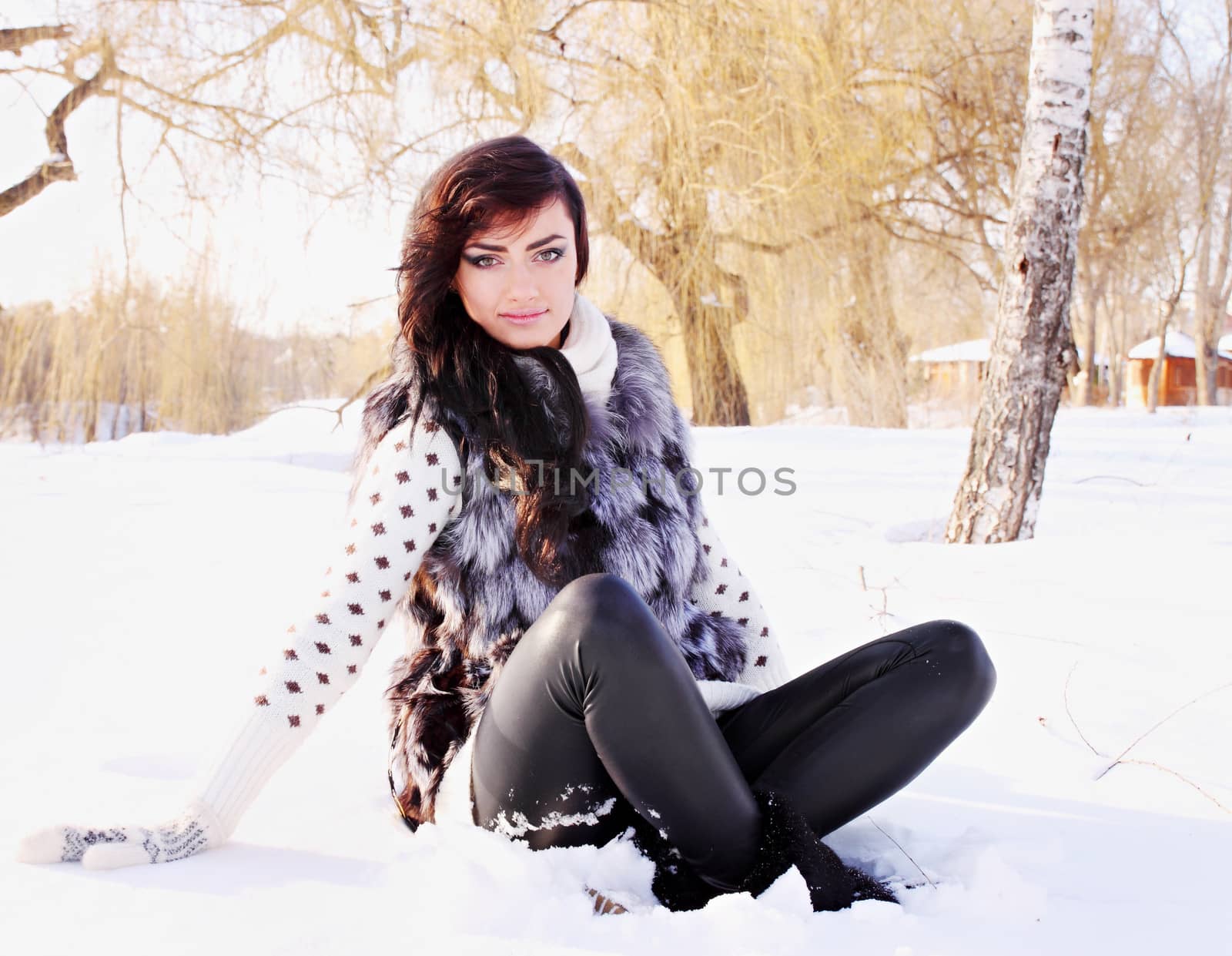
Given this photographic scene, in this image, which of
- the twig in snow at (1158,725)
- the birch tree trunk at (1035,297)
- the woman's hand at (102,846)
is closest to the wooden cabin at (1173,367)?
the birch tree trunk at (1035,297)

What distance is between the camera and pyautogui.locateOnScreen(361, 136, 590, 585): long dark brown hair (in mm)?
1220

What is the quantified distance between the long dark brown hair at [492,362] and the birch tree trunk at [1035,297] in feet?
7.29

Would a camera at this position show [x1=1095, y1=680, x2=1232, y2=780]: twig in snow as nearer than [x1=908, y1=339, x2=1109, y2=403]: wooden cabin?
Yes

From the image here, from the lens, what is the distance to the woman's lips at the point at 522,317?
1.30 m

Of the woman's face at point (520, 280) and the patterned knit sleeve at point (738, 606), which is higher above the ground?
the woman's face at point (520, 280)

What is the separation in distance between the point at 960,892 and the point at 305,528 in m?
2.65

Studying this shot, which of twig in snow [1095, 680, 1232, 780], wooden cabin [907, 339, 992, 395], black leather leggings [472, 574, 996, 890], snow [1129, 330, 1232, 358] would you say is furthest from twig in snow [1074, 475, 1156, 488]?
snow [1129, 330, 1232, 358]

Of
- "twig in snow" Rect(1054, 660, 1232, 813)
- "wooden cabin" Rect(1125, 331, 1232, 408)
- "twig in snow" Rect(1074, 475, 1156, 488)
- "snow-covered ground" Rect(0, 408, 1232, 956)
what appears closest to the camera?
"snow-covered ground" Rect(0, 408, 1232, 956)

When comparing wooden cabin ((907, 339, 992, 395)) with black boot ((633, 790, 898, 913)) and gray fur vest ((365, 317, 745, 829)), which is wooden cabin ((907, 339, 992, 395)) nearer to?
gray fur vest ((365, 317, 745, 829))

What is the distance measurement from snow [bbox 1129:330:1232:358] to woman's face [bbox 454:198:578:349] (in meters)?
Answer: 25.2

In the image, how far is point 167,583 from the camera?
252cm

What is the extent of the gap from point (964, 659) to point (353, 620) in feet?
2.46

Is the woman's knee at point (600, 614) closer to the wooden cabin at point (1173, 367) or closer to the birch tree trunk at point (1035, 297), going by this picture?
the birch tree trunk at point (1035, 297)

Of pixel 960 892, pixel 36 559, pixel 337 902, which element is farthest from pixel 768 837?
pixel 36 559
